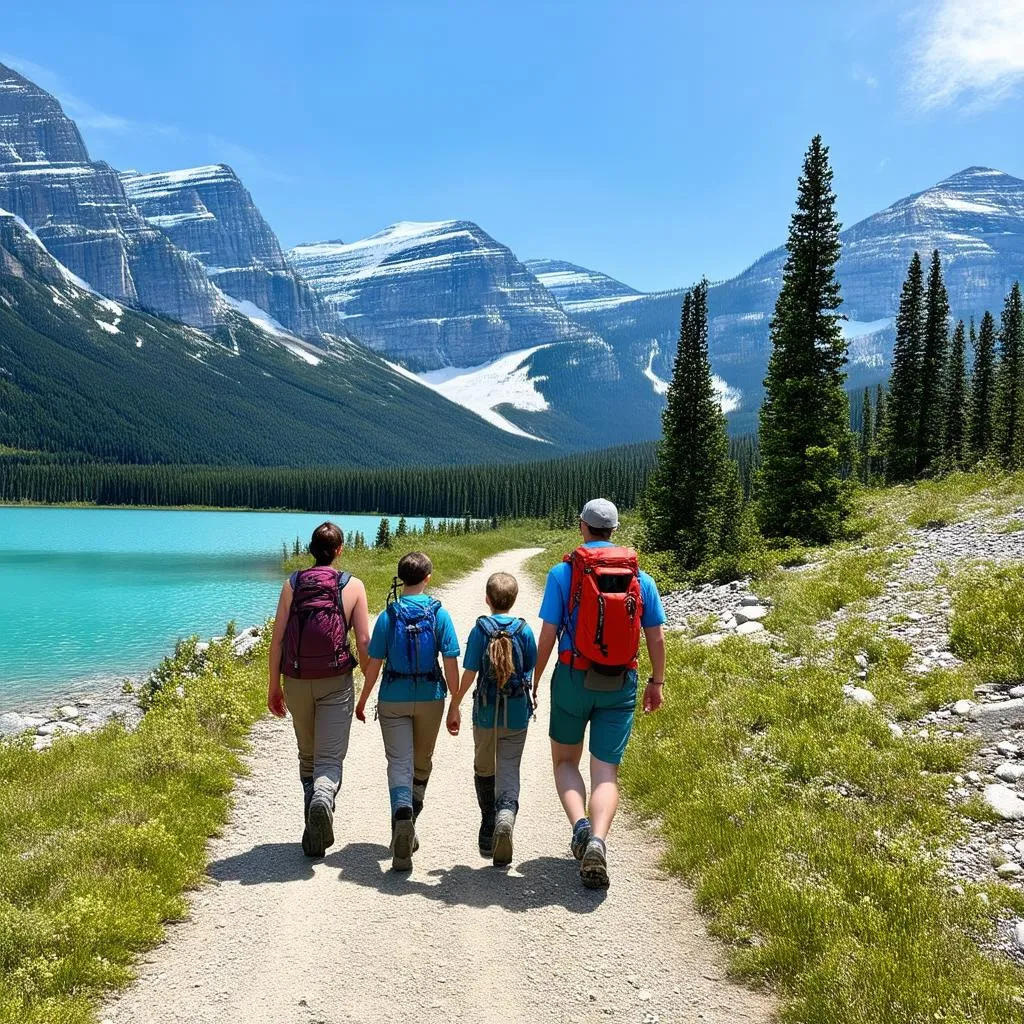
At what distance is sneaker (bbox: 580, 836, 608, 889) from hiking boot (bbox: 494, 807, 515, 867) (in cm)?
71

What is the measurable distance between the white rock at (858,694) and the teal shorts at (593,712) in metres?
4.08

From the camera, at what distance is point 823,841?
6.33 meters

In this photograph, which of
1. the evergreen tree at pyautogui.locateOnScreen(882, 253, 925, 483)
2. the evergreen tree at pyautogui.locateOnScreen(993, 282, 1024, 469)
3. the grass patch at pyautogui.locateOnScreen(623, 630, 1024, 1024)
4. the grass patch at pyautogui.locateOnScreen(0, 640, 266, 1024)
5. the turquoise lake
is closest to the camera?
the grass patch at pyautogui.locateOnScreen(623, 630, 1024, 1024)

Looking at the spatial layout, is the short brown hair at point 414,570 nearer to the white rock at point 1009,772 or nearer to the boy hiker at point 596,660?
the boy hiker at point 596,660

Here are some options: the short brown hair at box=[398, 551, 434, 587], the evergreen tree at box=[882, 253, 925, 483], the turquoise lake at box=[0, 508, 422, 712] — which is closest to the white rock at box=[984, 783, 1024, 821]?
the short brown hair at box=[398, 551, 434, 587]

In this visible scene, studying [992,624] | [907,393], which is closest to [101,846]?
[992,624]

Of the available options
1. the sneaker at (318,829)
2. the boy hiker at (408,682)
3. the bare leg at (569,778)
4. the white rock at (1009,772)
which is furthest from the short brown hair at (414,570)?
the white rock at (1009,772)

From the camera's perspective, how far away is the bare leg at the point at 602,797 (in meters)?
6.31

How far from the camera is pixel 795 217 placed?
26594 millimetres

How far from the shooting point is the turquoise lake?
23078 millimetres

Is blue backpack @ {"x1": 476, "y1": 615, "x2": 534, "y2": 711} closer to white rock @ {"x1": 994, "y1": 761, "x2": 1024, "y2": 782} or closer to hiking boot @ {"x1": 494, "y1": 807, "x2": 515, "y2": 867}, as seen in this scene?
hiking boot @ {"x1": 494, "y1": 807, "x2": 515, "y2": 867}

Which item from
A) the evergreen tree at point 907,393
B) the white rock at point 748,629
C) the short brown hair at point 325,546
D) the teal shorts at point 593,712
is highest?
the evergreen tree at point 907,393

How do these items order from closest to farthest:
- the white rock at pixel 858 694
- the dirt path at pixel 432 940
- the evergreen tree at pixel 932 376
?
the dirt path at pixel 432 940
the white rock at pixel 858 694
the evergreen tree at pixel 932 376

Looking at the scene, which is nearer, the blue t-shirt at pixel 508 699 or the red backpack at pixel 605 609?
the red backpack at pixel 605 609
